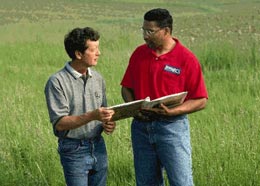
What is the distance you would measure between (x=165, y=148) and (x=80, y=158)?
53cm

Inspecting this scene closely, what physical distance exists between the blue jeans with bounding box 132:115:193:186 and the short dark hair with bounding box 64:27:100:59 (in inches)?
24.0

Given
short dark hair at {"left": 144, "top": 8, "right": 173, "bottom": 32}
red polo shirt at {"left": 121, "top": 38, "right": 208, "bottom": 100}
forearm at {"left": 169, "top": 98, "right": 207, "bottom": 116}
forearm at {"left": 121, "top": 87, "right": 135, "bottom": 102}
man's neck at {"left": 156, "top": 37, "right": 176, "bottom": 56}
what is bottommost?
forearm at {"left": 169, "top": 98, "right": 207, "bottom": 116}

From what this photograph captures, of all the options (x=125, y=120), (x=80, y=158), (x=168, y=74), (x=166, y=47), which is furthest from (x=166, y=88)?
(x=125, y=120)

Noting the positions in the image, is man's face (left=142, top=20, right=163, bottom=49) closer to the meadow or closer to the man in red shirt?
the man in red shirt

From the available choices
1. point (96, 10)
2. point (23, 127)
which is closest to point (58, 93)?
point (23, 127)

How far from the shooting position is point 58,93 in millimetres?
4035

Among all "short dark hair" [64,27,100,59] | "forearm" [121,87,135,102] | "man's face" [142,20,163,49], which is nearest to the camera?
"short dark hair" [64,27,100,59]

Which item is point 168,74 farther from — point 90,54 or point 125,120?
point 125,120

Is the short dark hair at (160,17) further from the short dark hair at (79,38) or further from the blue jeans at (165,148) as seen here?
the blue jeans at (165,148)

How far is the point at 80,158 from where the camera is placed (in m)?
4.11

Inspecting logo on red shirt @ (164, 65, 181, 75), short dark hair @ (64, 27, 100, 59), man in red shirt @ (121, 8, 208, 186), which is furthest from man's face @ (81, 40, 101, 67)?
logo on red shirt @ (164, 65, 181, 75)

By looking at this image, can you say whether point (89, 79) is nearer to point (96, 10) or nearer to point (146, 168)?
point (146, 168)

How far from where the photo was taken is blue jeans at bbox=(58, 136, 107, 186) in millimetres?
4105

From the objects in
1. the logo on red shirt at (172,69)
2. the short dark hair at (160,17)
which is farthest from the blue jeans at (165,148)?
the short dark hair at (160,17)
